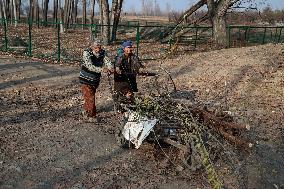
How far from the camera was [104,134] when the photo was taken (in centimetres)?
705

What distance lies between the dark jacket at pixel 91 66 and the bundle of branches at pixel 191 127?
123cm

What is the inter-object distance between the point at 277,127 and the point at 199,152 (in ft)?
11.1

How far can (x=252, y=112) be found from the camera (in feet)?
29.7

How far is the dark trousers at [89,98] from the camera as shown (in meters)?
7.54

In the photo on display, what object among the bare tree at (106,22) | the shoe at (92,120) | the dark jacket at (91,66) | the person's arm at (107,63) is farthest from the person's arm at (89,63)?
the bare tree at (106,22)

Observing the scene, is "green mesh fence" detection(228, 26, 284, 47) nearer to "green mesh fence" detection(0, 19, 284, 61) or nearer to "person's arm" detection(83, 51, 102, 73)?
"green mesh fence" detection(0, 19, 284, 61)

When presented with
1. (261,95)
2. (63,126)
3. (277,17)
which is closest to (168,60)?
(261,95)

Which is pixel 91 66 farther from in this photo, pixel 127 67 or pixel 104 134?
pixel 104 134

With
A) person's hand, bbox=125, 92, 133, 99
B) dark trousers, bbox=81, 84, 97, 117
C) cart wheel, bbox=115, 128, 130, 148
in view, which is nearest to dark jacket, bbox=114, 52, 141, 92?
person's hand, bbox=125, 92, 133, 99

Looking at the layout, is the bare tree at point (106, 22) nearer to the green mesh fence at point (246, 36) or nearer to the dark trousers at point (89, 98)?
the green mesh fence at point (246, 36)

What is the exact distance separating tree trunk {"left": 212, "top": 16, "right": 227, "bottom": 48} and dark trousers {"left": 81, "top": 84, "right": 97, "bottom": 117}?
12960 millimetres

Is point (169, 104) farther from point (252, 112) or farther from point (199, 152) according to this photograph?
point (252, 112)

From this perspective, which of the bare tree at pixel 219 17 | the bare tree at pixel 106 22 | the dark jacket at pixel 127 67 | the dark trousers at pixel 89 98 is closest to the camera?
the dark jacket at pixel 127 67

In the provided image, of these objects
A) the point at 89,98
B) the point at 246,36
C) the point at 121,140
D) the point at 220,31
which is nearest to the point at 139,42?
the point at 220,31
